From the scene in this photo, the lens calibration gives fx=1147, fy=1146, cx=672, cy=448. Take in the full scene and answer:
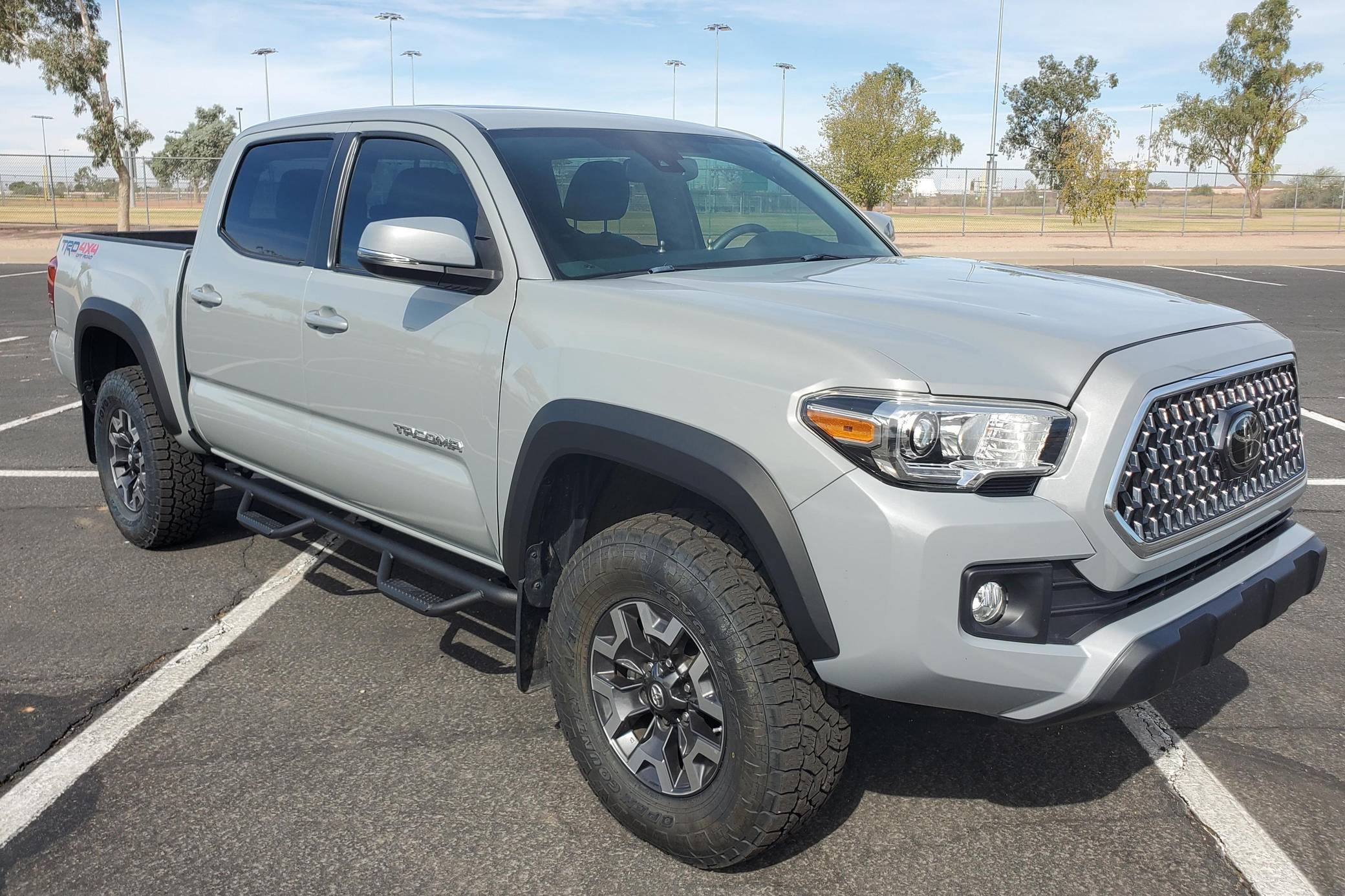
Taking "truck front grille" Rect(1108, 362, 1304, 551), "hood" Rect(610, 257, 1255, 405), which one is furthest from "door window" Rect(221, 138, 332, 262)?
"truck front grille" Rect(1108, 362, 1304, 551)

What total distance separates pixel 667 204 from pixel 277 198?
1615 mm

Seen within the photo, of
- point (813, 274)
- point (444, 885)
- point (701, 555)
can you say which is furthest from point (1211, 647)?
point (444, 885)

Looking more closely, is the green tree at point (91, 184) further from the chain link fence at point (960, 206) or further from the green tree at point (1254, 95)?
the green tree at point (1254, 95)

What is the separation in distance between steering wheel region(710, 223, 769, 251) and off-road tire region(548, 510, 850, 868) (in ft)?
4.53

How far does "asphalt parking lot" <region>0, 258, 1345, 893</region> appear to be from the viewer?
2850 millimetres

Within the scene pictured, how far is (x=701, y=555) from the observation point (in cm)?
267

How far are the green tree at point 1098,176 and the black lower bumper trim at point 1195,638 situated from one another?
31.2 metres

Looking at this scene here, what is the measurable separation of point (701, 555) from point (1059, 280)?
156cm

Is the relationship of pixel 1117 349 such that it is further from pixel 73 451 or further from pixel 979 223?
pixel 979 223

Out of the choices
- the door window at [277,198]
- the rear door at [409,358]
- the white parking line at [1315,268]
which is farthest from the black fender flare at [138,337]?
the white parking line at [1315,268]

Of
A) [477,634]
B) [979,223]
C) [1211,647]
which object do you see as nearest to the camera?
[1211,647]

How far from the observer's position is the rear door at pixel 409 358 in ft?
→ 10.8

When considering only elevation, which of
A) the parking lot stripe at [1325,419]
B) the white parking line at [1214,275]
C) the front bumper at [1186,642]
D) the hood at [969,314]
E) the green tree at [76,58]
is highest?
the green tree at [76,58]

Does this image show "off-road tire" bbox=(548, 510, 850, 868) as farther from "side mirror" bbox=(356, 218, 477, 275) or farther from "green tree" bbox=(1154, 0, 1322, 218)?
"green tree" bbox=(1154, 0, 1322, 218)
